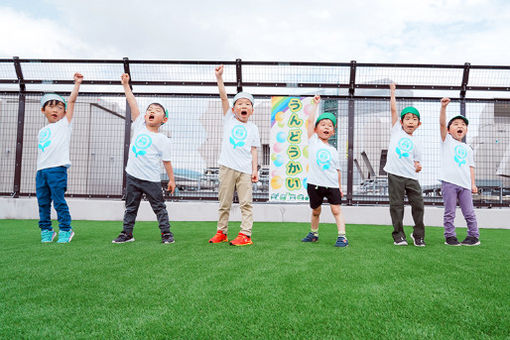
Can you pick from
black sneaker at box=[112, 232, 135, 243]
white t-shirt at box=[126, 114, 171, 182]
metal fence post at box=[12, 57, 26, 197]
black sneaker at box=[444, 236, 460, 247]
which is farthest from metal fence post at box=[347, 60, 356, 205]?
metal fence post at box=[12, 57, 26, 197]

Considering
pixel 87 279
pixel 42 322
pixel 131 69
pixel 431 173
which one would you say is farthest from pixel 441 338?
pixel 131 69

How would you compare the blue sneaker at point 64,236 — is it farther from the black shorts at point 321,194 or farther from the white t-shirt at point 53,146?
the black shorts at point 321,194

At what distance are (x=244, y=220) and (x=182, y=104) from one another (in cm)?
324

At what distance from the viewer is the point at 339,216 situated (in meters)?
3.59

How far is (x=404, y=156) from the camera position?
3.82 m

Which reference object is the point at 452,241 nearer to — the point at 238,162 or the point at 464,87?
the point at 238,162

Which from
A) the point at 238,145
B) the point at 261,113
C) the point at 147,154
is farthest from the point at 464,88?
the point at 147,154

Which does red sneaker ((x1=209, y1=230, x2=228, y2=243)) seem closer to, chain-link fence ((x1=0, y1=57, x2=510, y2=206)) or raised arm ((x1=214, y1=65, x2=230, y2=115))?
raised arm ((x1=214, y1=65, x2=230, y2=115))

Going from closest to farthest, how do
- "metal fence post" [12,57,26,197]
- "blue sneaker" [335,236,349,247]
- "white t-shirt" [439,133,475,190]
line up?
"blue sneaker" [335,236,349,247]
"white t-shirt" [439,133,475,190]
"metal fence post" [12,57,26,197]

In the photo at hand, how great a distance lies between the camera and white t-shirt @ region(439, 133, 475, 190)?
4070mm

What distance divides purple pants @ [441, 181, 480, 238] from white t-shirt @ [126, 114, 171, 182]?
333cm

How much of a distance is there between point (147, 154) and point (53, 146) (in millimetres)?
1092

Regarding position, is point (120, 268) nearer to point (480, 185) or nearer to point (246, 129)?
point (246, 129)

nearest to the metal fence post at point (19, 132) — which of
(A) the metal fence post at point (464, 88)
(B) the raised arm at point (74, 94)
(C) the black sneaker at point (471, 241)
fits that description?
(B) the raised arm at point (74, 94)
